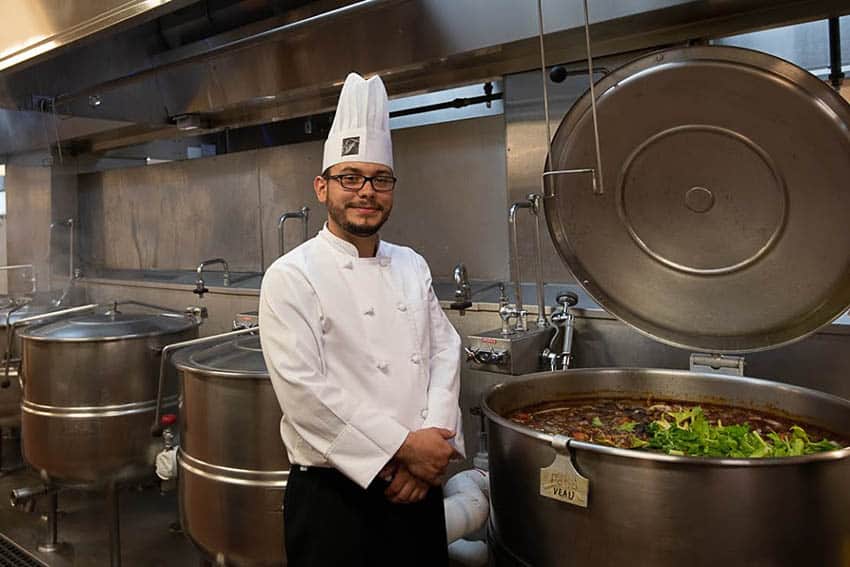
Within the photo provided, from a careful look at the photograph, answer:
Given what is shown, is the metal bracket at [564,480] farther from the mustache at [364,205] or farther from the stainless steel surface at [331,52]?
the stainless steel surface at [331,52]

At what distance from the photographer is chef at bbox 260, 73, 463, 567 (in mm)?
1464

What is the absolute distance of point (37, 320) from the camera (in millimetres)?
3402

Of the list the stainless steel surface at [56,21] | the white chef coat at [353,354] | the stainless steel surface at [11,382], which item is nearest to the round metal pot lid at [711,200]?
the white chef coat at [353,354]

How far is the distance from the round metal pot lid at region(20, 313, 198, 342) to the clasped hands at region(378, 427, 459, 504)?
5.81ft

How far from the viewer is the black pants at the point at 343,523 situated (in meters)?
1.58

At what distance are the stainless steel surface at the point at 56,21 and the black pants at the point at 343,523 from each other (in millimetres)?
1449

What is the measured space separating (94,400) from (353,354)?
1.78 m

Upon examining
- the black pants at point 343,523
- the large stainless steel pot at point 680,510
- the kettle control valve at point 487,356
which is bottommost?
the black pants at point 343,523

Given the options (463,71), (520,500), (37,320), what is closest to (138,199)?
(37,320)

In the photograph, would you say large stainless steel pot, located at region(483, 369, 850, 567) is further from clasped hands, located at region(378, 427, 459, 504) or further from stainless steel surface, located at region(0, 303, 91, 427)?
stainless steel surface, located at region(0, 303, 91, 427)

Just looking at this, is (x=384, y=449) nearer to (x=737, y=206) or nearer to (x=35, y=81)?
(x=737, y=206)

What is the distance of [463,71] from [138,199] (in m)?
3.40

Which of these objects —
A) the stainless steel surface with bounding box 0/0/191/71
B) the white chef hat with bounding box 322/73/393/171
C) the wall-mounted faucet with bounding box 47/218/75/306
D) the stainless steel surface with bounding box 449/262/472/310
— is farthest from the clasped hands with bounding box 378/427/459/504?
the wall-mounted faucet with bounding box 47/218/75/306

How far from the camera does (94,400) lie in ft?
9.05
